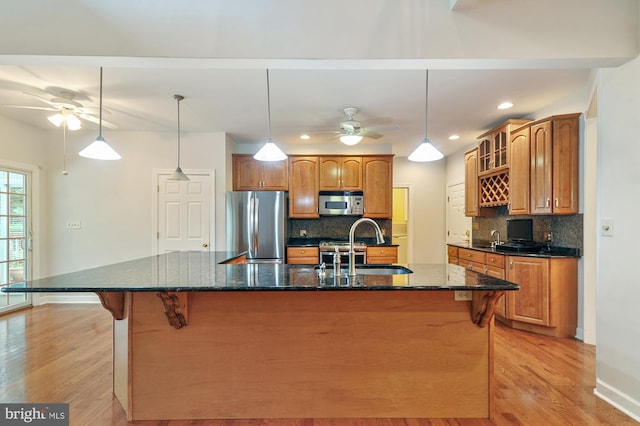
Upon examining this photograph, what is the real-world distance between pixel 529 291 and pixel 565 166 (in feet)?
4.37

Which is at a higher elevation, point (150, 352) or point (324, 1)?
point (324, 1)

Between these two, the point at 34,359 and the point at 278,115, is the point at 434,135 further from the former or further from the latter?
the point at 34,359

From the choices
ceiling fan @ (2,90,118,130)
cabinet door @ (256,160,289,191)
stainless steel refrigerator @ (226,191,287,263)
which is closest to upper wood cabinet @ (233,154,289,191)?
cabinet door @ (256,160,289,191)

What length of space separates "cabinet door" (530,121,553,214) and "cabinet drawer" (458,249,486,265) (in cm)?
81

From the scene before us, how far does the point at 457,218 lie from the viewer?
5.89m

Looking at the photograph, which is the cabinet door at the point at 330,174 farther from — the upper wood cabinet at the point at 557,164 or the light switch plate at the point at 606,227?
the light switch plate at the point at 606,227

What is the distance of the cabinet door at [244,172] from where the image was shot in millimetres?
5188

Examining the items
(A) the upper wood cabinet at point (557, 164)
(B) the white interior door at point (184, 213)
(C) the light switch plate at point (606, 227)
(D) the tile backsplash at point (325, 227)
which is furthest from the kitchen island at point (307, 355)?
(D) the tile backsplash at point (325, 227)

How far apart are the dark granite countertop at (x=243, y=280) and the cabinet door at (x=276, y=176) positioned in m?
3.04

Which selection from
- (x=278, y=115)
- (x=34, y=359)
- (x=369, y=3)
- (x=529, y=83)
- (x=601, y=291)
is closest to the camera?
(x=369, y=3)

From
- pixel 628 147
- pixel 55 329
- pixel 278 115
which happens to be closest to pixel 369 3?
pixel 628 147

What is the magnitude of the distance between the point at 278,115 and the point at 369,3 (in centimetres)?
214

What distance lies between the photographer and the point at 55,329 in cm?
353

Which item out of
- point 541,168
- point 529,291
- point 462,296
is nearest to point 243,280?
point 462,296
